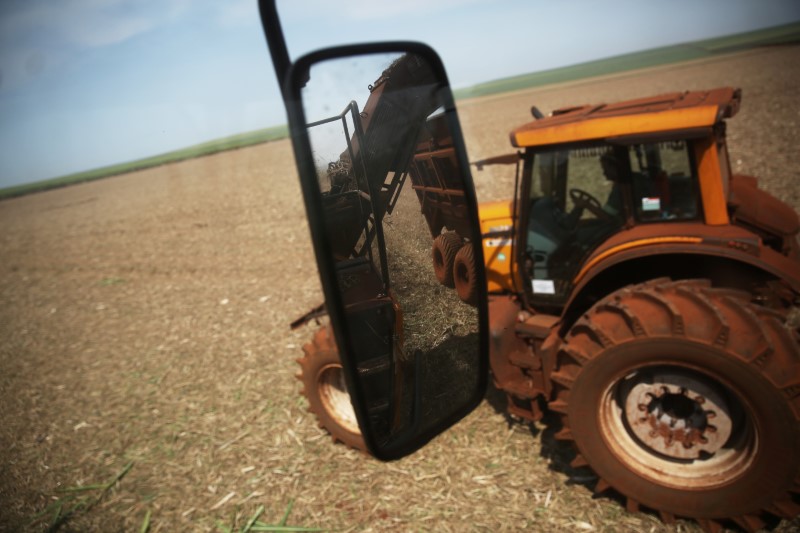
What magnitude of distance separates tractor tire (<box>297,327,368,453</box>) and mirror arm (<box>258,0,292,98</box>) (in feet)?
7.38

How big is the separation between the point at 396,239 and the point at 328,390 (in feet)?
7.78

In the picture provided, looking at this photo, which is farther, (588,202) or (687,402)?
(588,202)

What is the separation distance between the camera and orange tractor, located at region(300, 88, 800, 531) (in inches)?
78.4

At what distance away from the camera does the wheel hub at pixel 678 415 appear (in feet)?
7.20

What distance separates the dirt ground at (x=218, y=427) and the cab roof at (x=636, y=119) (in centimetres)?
89

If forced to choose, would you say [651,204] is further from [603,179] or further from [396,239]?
[396,239]

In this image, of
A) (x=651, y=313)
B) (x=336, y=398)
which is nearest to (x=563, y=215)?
(x=651, y=313)

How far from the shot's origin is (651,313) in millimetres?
2152

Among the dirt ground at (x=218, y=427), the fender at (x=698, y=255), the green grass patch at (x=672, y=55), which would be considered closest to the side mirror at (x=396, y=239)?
the dirt ground at (x=218, y=427)

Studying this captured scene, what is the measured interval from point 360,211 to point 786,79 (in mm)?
25206

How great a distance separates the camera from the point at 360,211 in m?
1.14

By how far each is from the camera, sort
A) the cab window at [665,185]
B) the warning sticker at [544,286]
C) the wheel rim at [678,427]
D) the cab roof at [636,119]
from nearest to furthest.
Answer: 1. the wheel rim at [678,427]
2. the cab roof at [636,119]
3. the cab window at [665,185]
4. the warning sticker at [544,286]

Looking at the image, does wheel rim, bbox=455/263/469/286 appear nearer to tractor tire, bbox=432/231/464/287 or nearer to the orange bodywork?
tractor tire, bbox=432/231/464/287

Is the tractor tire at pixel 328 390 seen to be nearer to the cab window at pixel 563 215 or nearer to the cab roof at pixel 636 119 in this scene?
the cab window at pixel 563 215
